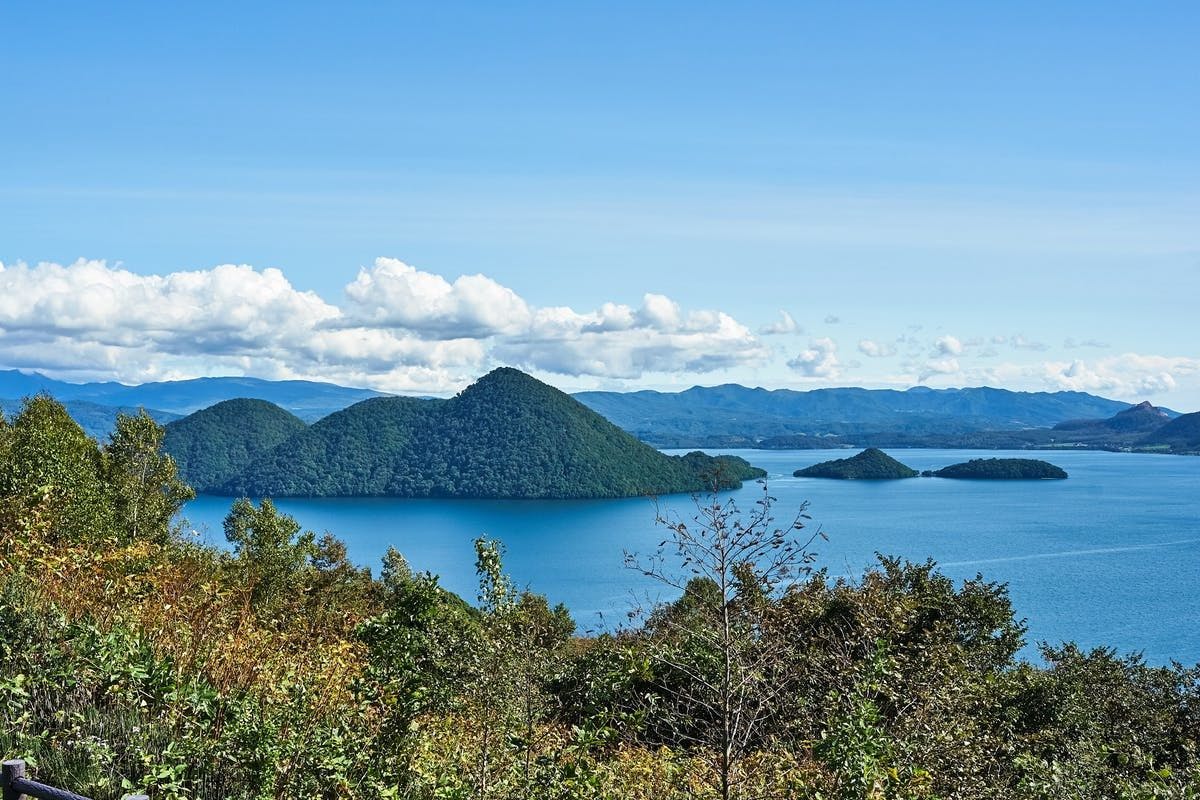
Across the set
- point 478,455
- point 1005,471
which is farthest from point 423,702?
point 1005,471

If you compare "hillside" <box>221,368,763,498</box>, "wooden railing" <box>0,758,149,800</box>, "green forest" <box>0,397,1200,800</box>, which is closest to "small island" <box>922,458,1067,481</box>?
"hillside" <box>221,368,763,498</box>

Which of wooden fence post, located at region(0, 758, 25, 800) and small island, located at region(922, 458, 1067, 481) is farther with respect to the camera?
small island, located at region(922, 458, 1067, 481)

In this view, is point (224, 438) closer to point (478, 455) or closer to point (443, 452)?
point (443, 452)

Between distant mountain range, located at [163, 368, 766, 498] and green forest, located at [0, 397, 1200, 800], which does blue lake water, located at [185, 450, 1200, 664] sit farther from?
green forest, located at [0, 397, 1200, 800]

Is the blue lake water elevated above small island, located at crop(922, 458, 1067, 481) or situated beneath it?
situated beneath

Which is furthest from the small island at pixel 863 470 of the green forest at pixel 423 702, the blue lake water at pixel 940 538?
the green forest at pixel 423 702

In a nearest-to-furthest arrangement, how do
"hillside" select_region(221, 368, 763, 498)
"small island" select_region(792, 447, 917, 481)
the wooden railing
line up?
the wooden railing → "hillside" select_region(221, 368, 763, 498) → "small island" select_region(792, 447, 917, 481)
